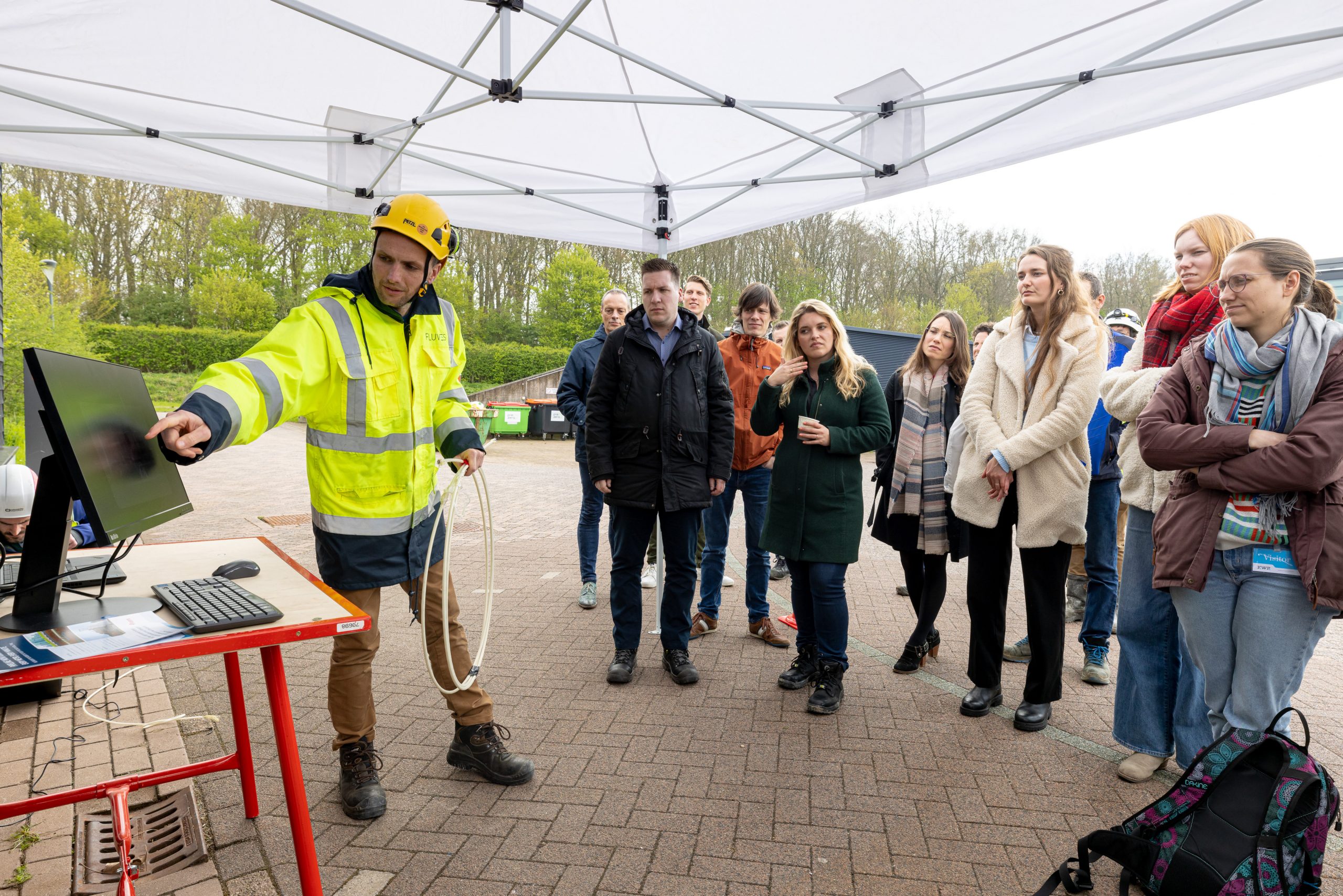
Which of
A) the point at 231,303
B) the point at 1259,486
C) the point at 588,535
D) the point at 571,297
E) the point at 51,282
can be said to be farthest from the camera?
the point at 231,303

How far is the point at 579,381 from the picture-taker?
561 centimetres

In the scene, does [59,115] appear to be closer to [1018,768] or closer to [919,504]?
[919,504]

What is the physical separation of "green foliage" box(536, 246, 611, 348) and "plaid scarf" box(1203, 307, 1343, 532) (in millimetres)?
24604

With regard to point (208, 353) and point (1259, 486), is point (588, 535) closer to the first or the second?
point (1259, 486)

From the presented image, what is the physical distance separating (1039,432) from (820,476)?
102 centimetres

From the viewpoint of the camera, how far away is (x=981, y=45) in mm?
4457

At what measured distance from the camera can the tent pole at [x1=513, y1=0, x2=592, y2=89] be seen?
157 inches

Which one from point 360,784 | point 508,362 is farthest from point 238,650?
point 508,362

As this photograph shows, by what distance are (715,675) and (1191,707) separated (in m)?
2.20

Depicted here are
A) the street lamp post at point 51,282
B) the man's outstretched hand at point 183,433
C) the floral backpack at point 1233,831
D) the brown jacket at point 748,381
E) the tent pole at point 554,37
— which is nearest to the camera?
the man's outstretched hand at point 183,433

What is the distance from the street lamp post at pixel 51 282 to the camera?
14407 millimetres

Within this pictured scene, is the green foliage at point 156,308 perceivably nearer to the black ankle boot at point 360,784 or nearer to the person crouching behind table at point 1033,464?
the black ankle boot at point 360,784

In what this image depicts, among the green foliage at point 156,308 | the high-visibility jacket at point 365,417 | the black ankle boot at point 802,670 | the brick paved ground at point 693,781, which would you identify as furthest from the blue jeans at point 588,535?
the green foliage at point 156,308

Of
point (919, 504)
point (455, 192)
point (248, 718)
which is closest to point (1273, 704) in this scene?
point (919, 504)
